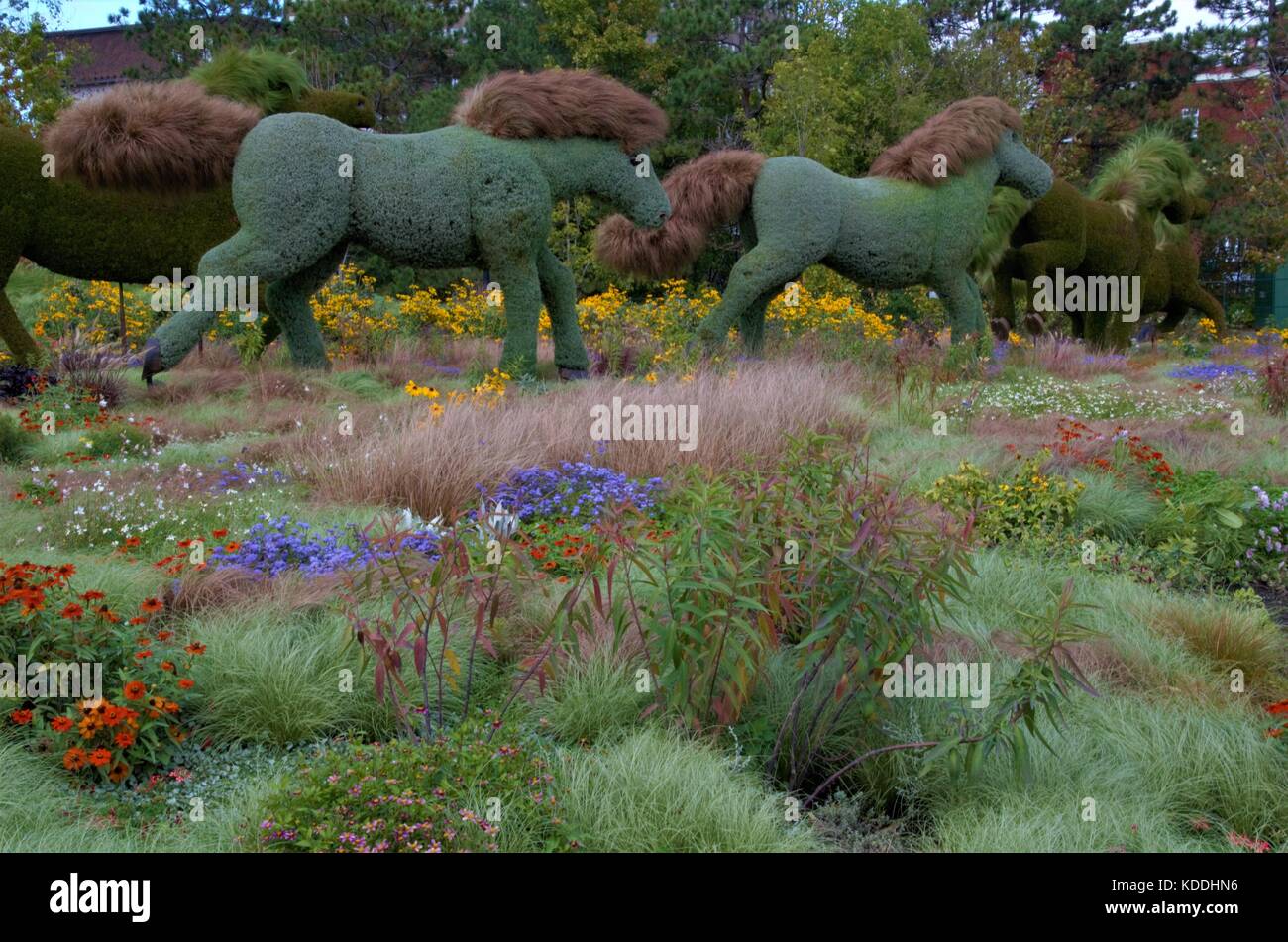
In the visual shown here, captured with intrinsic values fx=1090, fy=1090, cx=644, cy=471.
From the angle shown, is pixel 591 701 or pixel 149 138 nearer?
pixel 591 701

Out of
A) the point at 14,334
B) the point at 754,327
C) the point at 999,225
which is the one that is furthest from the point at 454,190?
the point at 999,225

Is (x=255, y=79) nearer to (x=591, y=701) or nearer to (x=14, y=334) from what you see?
(x=14, y=334)

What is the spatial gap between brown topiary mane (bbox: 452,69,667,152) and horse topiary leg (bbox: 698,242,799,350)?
157 cm

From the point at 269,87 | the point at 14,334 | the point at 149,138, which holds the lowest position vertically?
the point at 14,334

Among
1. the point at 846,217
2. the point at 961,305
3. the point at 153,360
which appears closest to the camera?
the point at 153,360

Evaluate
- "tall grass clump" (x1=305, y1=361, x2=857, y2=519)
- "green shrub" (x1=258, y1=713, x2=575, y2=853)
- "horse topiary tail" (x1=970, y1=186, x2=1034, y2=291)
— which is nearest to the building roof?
"horse topiary tail" (x1=970, y1=186, x2=1034, y2=291)

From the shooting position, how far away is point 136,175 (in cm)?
828

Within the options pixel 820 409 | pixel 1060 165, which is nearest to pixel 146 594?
pixel 820 409

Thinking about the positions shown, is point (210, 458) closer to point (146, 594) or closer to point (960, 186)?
point (146, 594)

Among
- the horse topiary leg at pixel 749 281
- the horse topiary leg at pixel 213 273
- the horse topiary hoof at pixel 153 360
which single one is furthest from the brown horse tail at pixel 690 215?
the horse topiary hoof at pixel 153 360

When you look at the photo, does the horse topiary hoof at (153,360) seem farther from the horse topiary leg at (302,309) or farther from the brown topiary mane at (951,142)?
the brown topiary mane at (951,142)

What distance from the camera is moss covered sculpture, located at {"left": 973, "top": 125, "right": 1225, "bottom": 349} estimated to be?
1305cm

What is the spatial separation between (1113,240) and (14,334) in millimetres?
12028

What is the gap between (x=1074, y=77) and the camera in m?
22.6
